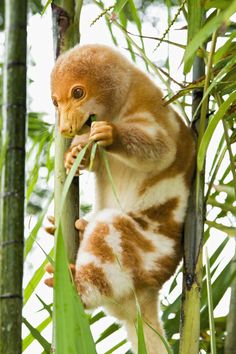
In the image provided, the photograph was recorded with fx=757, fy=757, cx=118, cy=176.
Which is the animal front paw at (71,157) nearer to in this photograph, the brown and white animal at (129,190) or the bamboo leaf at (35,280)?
the brown and white animal at (129,190)

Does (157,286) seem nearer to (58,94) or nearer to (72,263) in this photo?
(72,263)

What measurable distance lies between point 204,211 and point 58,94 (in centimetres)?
63

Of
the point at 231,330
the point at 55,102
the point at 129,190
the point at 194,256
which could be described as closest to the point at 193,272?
the point at 194,256

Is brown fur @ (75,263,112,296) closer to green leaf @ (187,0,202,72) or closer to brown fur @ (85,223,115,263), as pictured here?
brown fur @ (85,223,115,263)

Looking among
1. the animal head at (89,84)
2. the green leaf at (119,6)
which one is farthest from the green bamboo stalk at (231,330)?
the green leaf at (119,6)

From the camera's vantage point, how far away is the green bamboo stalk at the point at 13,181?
0.97 meters

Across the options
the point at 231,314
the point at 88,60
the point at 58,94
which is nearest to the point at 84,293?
the point at 231,314

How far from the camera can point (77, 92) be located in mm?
2084

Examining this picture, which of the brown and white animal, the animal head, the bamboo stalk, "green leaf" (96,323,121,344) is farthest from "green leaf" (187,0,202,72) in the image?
"green leaf" (96,323,121,344)

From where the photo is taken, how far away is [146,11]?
3.36 m

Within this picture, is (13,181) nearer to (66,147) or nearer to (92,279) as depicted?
(66,147)

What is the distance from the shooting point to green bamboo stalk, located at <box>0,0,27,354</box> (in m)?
0.97

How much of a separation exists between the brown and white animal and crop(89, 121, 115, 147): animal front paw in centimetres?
2

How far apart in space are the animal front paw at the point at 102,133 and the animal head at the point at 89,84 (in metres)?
0.14
